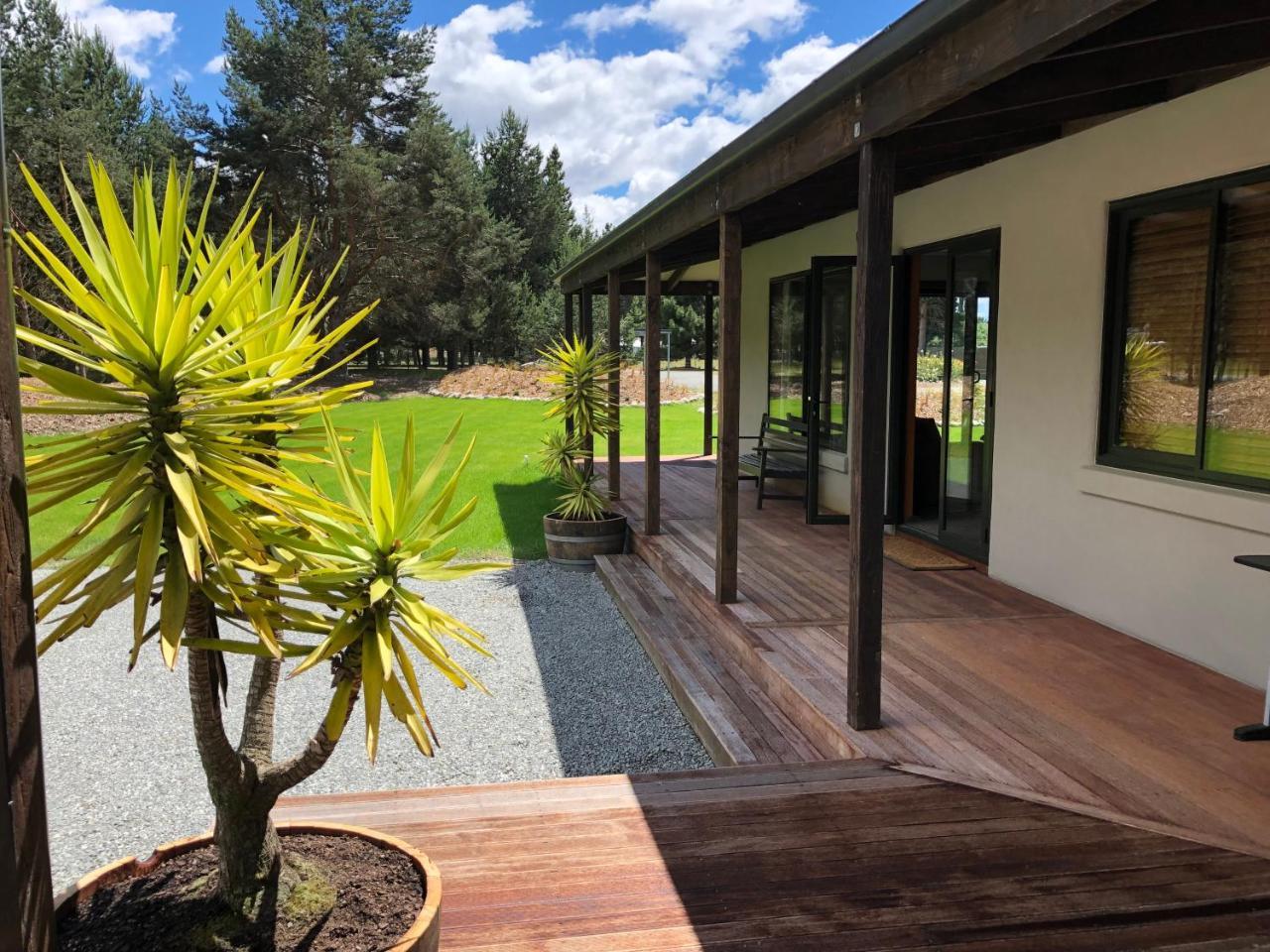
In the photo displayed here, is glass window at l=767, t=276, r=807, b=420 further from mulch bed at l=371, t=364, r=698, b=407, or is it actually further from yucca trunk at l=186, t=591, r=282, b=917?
mulch bed at l=371, t=364, r=698, b=407

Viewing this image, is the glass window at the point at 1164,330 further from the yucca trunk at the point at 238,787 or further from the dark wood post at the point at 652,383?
the yucca trunk at the point at 238,787

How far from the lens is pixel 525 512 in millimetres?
10422

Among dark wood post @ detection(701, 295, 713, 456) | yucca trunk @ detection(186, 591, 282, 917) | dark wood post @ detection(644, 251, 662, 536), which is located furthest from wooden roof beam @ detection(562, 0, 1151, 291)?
dark wood post @ detection(701, 295, 713, 456)

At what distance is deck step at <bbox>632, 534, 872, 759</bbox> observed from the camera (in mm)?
3557

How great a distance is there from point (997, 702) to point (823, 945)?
1755 millimetres

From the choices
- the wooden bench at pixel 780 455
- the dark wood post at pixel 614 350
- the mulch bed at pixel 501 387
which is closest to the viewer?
the dark wood post at pixel 614 350

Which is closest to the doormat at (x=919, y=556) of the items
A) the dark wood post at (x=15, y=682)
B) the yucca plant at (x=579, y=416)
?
the yucca plant at (x=579, y=416)

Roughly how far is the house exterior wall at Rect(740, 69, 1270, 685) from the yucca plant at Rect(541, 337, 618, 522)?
9.68ft

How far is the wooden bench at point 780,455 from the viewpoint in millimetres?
8742

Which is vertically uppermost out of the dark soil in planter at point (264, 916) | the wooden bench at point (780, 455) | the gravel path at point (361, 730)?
the wooden bench at point (780, 455)

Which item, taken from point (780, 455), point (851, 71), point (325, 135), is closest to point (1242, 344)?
point (851, 71)

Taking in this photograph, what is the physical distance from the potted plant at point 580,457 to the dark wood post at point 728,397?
108 inches

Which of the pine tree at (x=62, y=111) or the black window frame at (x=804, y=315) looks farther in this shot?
the pine tree at (x=62, y=111)

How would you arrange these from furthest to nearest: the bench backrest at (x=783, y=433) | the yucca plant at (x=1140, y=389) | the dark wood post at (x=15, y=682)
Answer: the bench backrest at (x=783, y=433) → the yucca plant at (x=1140, y=389) → the dark wood post at (x=15, y=682)
